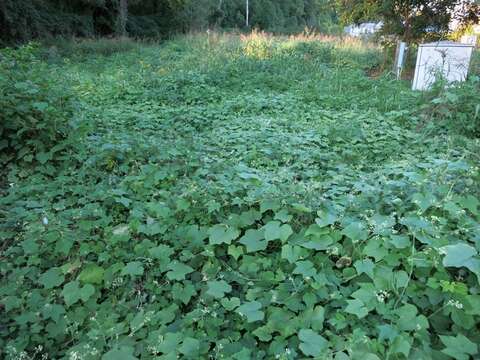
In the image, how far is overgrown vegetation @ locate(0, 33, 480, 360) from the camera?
1.73 meters

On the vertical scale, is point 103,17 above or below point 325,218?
above

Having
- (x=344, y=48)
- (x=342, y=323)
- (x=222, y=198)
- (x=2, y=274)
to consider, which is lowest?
(x=2, y=274)

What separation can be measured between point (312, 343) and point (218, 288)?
592mm

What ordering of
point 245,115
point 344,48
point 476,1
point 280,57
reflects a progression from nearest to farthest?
point 245,115 → point 476,1 → point 280,57 → point 344,48

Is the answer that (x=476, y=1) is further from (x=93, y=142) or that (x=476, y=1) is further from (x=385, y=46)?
(x=93, y=142)

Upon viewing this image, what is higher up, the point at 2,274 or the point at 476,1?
the point at 476,1

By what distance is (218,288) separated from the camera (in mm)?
2010

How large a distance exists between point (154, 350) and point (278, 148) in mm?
2519

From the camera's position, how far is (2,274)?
7.79 feet

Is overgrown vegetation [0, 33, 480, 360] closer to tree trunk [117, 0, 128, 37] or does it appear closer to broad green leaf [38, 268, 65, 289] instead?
broad green leaf [38, 268, 65, 289]

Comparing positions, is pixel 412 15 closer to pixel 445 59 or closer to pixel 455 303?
pixel 445 59

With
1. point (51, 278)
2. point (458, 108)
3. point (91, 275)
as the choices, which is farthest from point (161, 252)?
point (458, 108)

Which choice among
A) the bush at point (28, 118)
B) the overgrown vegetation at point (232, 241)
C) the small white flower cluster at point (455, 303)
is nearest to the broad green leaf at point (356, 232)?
the overgrown vegetation at point (232, 241)

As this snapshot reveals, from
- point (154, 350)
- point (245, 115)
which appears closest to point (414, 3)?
point (245, 115)
